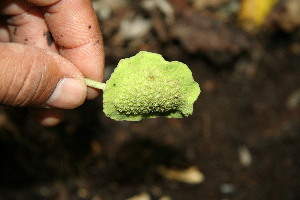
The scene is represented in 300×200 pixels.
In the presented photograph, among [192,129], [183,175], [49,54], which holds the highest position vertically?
[192,129]

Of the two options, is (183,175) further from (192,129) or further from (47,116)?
(47,116)

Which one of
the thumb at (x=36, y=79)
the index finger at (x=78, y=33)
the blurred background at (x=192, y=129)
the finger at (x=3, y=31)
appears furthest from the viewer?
the blurred background at (x=192, y=129)

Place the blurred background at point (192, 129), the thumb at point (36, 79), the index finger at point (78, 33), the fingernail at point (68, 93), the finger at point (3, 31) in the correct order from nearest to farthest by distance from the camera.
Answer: the thumb at point (36, 79) → the fingernail at point (68, 93) → the index finger at point (78, 33) → the finger at point (3, 31) → the blurred background at point (192, 129)

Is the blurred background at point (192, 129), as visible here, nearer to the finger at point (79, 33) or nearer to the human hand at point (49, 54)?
the human hand at point (49, 54)

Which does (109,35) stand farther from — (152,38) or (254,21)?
(254,21)

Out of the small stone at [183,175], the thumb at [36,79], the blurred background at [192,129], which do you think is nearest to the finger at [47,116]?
the thumb at [36,79]

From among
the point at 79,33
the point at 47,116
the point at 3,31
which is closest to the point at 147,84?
the point at 79,33

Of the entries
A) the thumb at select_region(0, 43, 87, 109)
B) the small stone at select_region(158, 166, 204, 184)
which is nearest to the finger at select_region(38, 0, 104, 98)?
the thumb at select_region(0, 43, 87, 109)

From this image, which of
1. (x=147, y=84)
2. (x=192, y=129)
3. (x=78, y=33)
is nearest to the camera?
(x=147, y=84)
